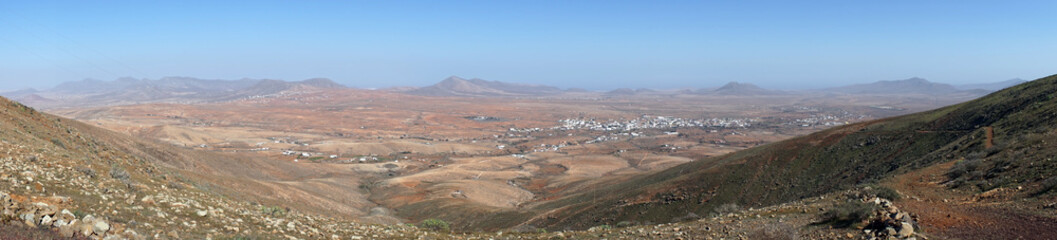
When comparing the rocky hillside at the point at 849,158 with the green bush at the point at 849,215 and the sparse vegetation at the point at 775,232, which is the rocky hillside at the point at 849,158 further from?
the sparse vegetation at the point at 775,232

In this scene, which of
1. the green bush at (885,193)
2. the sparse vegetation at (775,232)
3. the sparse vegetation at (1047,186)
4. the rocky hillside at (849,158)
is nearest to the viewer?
the sparse vegetation at (775,232)

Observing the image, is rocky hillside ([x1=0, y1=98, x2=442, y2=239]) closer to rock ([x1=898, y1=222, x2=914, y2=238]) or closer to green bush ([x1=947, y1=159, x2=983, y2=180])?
rock ([x1=898, y1=222, x2=914, y2=238])

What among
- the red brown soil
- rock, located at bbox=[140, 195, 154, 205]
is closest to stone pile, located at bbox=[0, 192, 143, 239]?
rock, located at bbox=[140, 195, 154, 205]

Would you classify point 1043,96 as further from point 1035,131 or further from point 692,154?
point 692,154

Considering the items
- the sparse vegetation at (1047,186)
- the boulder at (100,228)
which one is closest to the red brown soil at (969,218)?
the sparse vegetation at (1047,186)

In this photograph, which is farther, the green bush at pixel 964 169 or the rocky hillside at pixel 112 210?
the green bush at pixel 964 169

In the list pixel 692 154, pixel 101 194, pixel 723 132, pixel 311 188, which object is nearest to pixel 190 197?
pixel 101 194
